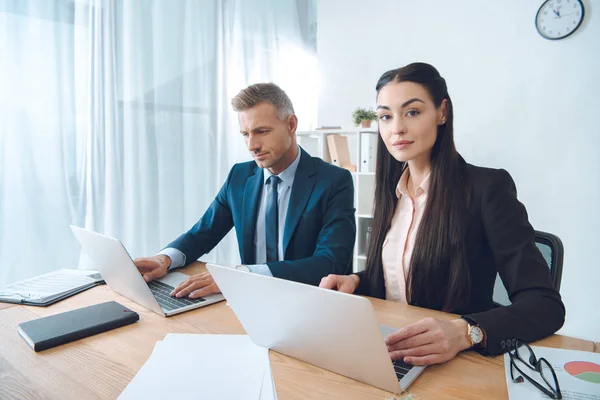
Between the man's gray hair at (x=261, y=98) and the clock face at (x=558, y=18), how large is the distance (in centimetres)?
179

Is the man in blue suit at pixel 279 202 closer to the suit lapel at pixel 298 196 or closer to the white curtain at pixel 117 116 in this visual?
the suit lapel at pixel 298 196

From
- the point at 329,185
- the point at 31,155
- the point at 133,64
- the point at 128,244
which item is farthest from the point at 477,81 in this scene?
the point at 31,155

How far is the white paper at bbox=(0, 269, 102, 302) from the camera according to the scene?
1144 mm

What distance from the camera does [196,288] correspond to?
1.14m

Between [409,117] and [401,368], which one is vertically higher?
[409,117]

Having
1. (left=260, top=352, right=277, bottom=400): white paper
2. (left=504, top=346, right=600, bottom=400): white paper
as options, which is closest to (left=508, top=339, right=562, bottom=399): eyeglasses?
(left=504, top=346, right=600, bottom=400): white paper

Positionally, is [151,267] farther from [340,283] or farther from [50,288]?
[340,283]

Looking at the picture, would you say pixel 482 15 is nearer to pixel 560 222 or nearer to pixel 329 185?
pixel 560 222

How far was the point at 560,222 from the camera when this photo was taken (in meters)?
2.42

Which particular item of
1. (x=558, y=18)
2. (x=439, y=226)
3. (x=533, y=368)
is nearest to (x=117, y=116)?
(x=439, y=226)

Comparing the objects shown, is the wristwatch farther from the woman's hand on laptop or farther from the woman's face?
the woman's face

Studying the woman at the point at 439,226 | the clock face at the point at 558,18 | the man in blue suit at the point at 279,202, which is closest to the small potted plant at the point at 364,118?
the clock face at the point at 558,18

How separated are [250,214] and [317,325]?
100 cm

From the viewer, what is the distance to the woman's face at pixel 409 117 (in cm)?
109
